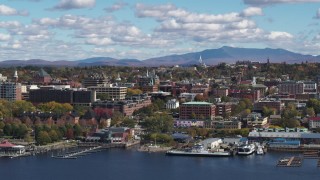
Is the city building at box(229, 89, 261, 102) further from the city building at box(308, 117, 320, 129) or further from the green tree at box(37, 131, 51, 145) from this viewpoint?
the green tree at box(37, 131, 51, 145)

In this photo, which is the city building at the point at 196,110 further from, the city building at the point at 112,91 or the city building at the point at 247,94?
the city building at the point at 112,91

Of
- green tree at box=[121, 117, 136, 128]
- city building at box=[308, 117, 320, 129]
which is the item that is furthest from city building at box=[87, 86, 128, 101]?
city building at box=[308, 117, 320, 129]

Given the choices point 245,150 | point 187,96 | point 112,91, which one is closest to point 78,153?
point 245,150

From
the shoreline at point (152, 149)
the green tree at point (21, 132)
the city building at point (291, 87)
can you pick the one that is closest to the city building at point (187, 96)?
the city building at point (291, 87)

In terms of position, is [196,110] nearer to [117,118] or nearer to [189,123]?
[189,123]

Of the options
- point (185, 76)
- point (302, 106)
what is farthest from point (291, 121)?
point (185, 76)
